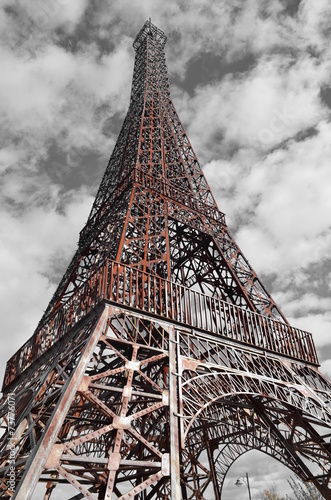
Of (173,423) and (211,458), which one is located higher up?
(211,458)

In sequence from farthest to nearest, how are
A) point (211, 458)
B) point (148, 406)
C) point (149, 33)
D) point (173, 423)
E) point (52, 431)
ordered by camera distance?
point (149, 33) < point (211, 458) < point (148, 406) < point (173, 423) < point (52, 431)

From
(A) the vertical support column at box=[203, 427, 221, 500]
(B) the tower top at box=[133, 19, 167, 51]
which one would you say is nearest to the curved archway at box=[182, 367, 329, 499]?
(A) the vertical support column at box=[203, 427, 221, 500]

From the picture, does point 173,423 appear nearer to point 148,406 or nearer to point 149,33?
point 148,406

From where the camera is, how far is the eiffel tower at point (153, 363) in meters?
7.04

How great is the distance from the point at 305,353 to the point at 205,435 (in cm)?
675

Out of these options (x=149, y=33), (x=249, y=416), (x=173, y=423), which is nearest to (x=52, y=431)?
(x=173, y=423)

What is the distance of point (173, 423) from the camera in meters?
7.42

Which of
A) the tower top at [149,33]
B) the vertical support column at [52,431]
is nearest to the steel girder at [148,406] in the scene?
the vertical support column at [52,431]

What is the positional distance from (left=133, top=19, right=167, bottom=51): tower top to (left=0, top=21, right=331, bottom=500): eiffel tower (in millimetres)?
12017

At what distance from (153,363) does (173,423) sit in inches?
80.1

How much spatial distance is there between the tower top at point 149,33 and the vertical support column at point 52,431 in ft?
93.6

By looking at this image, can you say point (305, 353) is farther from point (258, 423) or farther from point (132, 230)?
point (132, 230)

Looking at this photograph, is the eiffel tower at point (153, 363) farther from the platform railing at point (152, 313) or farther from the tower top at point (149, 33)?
the tower top at point (149, 33)

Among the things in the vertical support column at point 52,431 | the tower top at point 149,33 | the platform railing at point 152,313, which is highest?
the tower top at point 149,33
